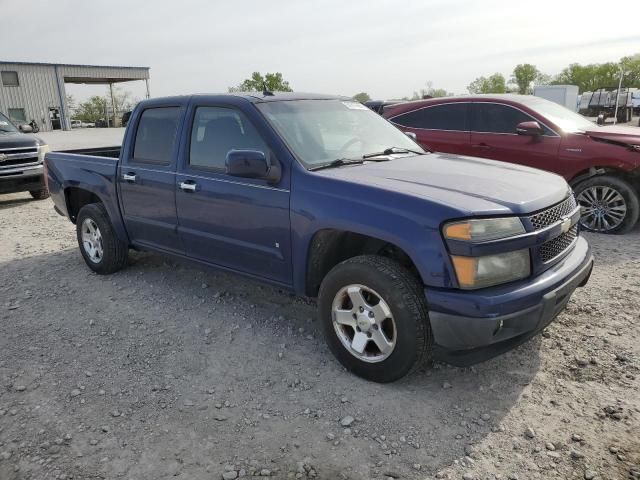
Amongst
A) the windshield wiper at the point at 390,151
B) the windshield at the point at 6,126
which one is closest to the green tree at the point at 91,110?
the windshield at the point at 6,126

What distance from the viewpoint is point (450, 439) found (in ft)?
8.86

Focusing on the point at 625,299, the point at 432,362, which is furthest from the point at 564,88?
the point at 432,362

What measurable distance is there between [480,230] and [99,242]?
4.04 metres

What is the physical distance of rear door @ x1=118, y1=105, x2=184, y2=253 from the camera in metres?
4.35

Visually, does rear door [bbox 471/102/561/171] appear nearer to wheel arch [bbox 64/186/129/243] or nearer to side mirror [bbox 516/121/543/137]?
side mirror [bbox 516/121/543/137]

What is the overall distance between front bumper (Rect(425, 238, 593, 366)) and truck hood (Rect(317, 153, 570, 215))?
442mm

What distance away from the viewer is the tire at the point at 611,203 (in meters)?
6.17

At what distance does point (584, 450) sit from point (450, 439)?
65cm

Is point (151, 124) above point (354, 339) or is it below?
above

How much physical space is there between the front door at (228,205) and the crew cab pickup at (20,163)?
266 inches

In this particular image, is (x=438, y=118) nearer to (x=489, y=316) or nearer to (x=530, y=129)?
(x=530, y=129)

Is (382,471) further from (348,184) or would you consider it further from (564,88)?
(564,88)

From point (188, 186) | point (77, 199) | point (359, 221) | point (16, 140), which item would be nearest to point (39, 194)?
point (16, 140)

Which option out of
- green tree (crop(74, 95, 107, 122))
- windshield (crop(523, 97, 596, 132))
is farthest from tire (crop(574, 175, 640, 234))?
green tree (crop(74, 95, 107, 122))
